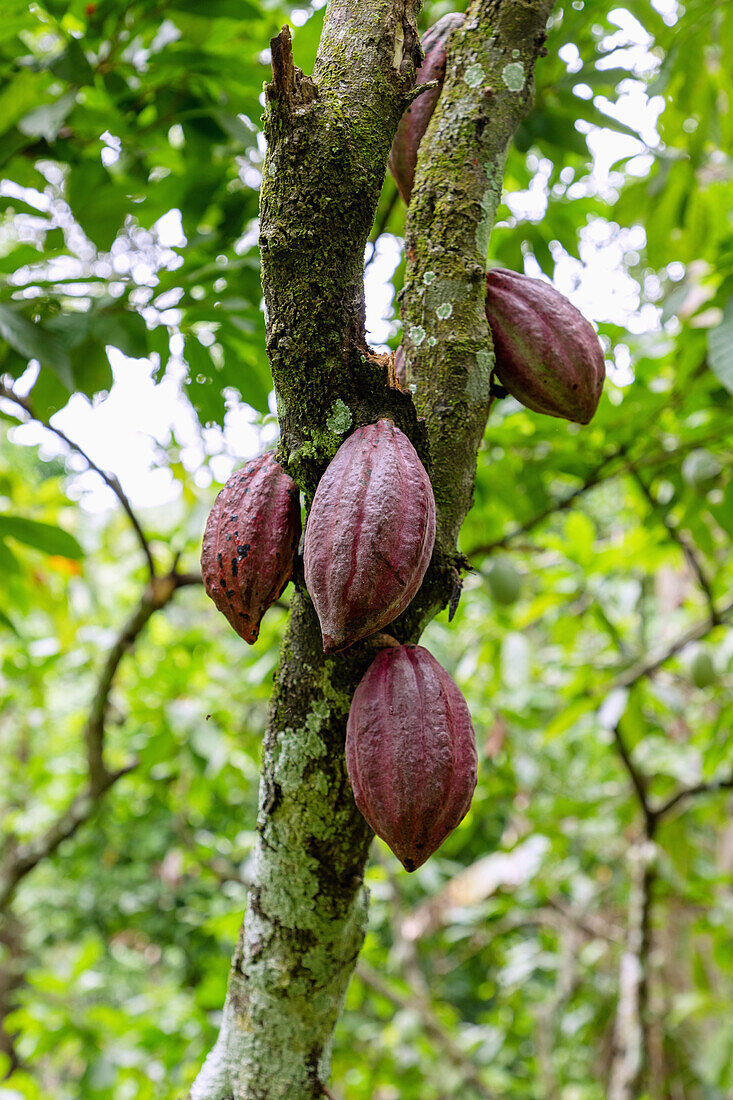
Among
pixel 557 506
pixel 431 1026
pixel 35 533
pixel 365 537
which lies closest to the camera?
pixel 365 537

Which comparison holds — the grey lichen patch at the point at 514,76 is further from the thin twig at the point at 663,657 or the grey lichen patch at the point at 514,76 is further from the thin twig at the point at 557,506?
the thin twig at the point at 663,657

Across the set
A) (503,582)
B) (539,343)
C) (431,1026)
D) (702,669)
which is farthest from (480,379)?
(431,1026)

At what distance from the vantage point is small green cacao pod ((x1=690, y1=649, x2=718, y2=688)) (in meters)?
2.13

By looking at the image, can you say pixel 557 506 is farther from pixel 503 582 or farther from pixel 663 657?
pixel 663 657

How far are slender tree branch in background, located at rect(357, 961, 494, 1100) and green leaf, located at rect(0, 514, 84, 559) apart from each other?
218cm

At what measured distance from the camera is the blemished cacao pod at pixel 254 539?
66cm

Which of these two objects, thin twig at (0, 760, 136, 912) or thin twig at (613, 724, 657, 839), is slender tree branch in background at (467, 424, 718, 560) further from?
thin twig at (0, 760, 136, 912)

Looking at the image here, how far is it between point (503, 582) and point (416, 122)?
48.4 inches

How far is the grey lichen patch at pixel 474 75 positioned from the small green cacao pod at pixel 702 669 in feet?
5.51

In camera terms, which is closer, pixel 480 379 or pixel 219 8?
pixel 480 379

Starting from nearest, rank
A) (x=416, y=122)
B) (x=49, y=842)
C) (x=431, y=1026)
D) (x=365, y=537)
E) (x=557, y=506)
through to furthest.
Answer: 1. (x=365, y=537)
2. (x=416, y=122)
3. (x=557, y=506)
4. (x=49, y=842)
5. (x=431, y=1026)

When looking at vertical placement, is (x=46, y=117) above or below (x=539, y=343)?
above

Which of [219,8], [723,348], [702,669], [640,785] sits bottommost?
[640,785]

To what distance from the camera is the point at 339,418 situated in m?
0.63
